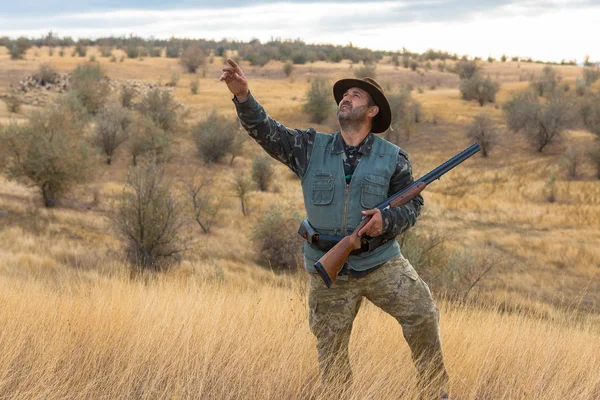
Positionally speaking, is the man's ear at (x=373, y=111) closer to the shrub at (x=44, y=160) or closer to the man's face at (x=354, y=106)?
the man's face at (x=354, y=106)

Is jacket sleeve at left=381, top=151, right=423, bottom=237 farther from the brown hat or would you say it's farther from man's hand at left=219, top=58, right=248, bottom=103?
man's hand at left=219, top=58, right=248, bottom=103

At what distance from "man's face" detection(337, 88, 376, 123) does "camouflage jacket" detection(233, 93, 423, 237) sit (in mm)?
132

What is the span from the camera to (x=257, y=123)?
3457 mm

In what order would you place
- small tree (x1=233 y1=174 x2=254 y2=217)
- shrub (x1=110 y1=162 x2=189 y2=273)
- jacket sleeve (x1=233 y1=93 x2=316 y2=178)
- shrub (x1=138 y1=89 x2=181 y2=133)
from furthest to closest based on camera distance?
1. shrub (x1=138 y1=89 x2=181 y2=133)
2. small tree (x1=233 y1=174 x2=254 y2=217)
3. shrub (x1=110 y1=162 x2=189 y2=273)
4. jacket sleeve (x1=233 y1=93 x2=316 y2=178)

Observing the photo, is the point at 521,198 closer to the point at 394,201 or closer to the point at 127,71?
the point at 394,201

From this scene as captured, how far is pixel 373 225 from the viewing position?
3197mm

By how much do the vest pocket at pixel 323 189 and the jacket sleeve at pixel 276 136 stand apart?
182 mm

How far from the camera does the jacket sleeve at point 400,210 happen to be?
10.7 feet

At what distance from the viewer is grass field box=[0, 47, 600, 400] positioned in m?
3.37

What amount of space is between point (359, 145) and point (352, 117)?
17 centimetres

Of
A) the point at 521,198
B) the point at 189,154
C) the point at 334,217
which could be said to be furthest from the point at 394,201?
the point at 189,154

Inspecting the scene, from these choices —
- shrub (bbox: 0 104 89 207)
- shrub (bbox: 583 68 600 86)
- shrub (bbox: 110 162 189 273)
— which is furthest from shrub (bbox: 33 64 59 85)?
shrub (bbox: 583 68 600 86)

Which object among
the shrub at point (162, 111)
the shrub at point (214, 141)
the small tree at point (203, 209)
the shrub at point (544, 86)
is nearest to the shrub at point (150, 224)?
the small tree at point (203, 209)

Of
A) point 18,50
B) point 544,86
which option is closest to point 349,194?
point 544,86
